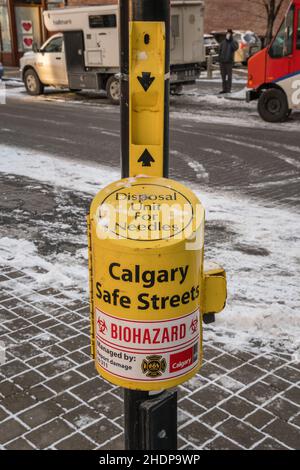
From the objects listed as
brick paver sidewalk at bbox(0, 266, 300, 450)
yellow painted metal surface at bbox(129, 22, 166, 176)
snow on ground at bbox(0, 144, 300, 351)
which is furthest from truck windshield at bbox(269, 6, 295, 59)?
yellow painted metal surface at bbox(129, 22, 166, 176)

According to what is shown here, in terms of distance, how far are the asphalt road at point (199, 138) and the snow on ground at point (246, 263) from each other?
33.2 inches

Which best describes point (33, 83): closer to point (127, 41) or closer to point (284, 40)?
point (284, 40)

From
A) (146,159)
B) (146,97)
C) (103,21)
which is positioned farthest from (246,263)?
(103,21)

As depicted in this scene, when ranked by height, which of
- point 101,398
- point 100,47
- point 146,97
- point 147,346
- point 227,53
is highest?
point 100,47

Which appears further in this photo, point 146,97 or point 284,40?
point 284,40

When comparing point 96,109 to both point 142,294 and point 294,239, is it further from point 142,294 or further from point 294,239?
point 142,294

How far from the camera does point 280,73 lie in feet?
48.2

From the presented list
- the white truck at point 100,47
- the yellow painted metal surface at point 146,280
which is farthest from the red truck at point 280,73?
the yellow painted metal surface at point 146,280

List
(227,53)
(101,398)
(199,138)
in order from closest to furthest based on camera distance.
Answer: (101,398)
(199,138)
(227,53)

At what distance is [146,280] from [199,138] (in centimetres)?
1118

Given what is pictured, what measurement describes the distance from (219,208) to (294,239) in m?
1.54

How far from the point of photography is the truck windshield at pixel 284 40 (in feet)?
46.2

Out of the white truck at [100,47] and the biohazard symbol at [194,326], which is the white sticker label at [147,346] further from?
the white truck at [100,47]

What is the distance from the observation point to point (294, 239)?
22.1 ft
